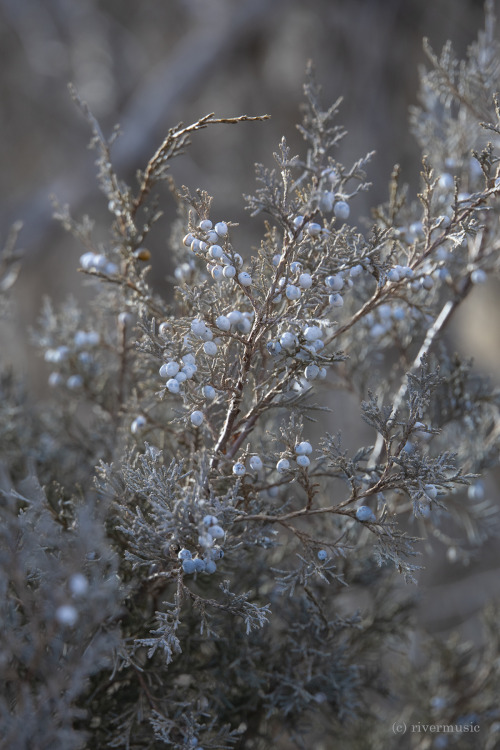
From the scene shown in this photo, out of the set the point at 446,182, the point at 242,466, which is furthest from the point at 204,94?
the point at 242,466

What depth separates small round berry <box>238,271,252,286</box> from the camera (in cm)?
55

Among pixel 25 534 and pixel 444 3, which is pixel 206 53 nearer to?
pixel 444 3

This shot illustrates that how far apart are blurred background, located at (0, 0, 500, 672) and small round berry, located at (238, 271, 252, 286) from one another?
4.88 feet

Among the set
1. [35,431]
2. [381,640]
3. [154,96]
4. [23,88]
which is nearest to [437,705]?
[381,640]

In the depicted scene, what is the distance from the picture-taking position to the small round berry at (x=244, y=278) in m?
0.55

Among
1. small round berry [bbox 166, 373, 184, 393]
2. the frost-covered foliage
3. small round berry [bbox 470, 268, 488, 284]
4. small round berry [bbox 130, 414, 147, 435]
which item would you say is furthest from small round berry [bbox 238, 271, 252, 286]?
small round berry [bbox 470, 268, 488, 284]

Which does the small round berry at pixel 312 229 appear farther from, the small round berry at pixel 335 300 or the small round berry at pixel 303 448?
the small round berry at pixel 303 448

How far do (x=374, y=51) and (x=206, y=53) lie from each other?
653 millimetres

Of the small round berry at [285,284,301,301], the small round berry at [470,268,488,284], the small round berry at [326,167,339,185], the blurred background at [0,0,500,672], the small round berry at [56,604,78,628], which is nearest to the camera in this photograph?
the small round berry at [56,604,78,628]

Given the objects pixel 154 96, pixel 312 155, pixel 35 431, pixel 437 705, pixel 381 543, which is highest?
pixel 154 96

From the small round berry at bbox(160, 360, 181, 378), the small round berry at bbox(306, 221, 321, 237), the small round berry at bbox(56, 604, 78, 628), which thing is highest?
the small round berry at bbox(306, 221, 321, 237)

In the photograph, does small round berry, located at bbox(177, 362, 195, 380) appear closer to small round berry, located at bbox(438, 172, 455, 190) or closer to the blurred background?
small round berry, located at bbox(438, 172, 455, 190)

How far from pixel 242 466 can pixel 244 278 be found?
0.16 metres

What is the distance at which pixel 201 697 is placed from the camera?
2.06 feet
